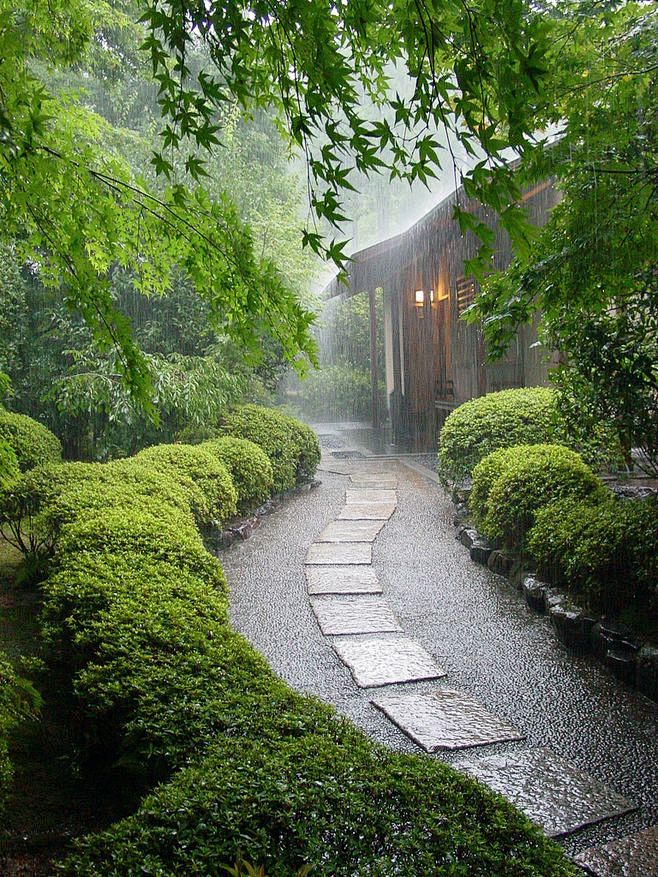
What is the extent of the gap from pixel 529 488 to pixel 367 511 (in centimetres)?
290

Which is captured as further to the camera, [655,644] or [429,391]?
[429,391]

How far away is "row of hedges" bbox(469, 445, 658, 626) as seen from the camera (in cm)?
405

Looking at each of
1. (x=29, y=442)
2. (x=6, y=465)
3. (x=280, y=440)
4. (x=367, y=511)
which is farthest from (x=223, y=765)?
(x=280, y=440)

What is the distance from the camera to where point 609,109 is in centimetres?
345

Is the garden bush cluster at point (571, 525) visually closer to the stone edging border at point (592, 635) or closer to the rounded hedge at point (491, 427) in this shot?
the stone edging border at point (592, 635)

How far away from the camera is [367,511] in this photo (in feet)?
27.2

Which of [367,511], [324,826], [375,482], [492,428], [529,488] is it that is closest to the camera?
[324,826]

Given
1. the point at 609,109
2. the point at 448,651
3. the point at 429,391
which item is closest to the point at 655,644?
the point at 448,651

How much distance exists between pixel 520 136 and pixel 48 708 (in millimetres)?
3294

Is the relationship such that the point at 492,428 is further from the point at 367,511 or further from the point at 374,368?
the point at 374,368

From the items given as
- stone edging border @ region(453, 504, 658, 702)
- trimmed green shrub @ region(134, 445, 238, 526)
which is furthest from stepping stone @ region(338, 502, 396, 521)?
stone edging border @ region(453, 504, 658, 702)

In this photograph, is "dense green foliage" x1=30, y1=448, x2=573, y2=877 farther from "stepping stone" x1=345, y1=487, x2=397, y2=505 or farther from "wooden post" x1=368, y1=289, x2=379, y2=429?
"wooden post" x1=368, y1=289, x2=379, y2=429

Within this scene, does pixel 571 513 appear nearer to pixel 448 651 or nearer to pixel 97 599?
pixel 448 651

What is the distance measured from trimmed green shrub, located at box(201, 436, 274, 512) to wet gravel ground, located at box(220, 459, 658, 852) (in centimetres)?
79
